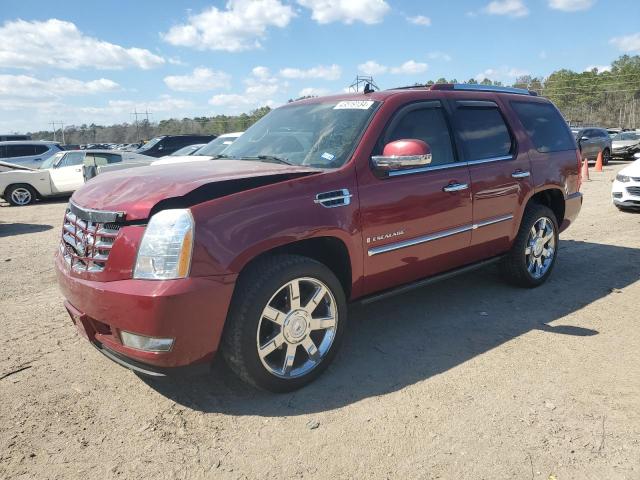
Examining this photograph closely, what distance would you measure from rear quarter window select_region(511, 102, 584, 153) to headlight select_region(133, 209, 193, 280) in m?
3.63

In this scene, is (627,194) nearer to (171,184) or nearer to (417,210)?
(417,210)

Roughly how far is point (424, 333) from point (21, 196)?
44.4ft

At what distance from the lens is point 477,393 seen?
3041 millimetres

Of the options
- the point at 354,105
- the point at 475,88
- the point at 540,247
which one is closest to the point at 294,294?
the point at 354,105

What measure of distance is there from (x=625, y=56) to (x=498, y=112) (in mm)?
113257

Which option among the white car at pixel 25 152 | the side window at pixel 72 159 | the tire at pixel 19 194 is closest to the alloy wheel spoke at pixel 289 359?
the tire at pixel 19 194

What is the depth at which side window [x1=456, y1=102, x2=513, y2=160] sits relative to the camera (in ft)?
13.7

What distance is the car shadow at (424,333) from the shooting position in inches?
120

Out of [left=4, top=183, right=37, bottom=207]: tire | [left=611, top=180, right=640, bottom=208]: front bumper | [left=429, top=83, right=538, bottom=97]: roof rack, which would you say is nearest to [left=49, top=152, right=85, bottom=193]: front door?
[left=4, top=183, right=37, bottom=207]: tire

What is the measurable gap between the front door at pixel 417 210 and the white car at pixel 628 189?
6.34m

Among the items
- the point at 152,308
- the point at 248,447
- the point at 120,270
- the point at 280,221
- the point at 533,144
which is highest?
the point at 533,144

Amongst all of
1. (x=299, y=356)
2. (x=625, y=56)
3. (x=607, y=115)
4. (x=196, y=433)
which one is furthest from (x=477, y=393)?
(x=625, y=56)

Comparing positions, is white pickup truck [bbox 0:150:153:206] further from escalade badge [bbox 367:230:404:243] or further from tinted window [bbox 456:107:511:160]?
escalade badge [bbox 367:230:404:243]

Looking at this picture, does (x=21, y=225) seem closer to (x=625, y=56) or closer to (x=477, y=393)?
(x=477, y=393)
